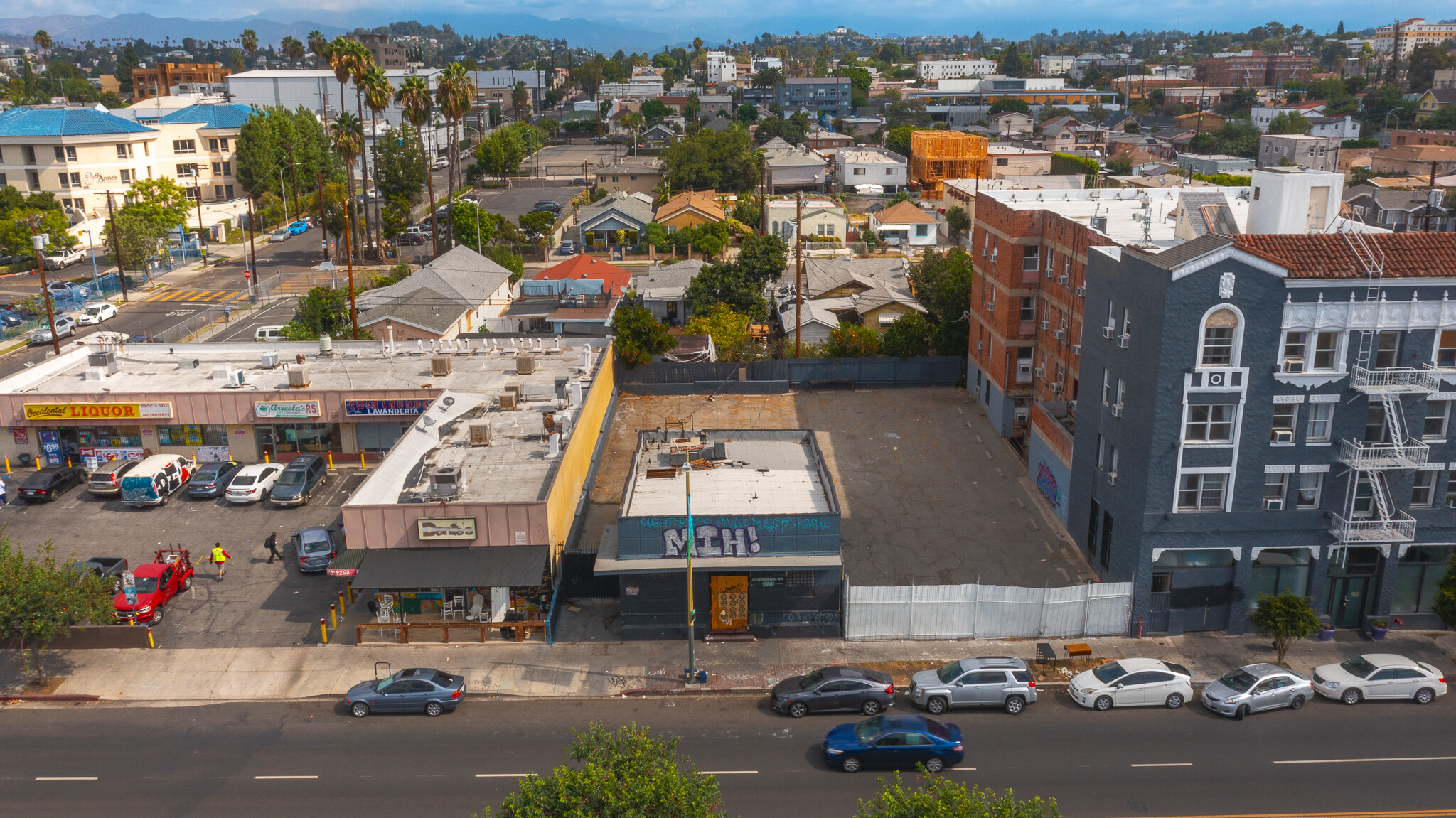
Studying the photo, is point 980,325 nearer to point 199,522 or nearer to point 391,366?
point 391,366

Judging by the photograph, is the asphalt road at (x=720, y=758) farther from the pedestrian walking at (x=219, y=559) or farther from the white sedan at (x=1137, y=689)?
the pedestrian walking at (x=219, y=559)

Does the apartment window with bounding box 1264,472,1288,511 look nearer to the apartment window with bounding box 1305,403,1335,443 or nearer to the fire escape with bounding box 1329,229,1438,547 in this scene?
the apartment window with bounding box 1305,403,1335,443

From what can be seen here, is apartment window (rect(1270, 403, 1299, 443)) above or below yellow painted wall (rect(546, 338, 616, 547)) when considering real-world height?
above

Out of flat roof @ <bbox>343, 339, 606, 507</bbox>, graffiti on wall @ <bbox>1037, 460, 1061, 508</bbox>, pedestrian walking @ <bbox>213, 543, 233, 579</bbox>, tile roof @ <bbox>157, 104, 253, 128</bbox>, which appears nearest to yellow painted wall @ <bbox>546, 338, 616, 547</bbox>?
flat roof @ <bbox>343, 339, 606, 507</bbox>

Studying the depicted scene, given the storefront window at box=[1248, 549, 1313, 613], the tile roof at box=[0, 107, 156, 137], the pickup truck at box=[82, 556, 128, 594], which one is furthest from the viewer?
the tile roof at box=[0, 107, 156, 137]

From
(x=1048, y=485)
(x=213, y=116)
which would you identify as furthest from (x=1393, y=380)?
(x=213, y=116)

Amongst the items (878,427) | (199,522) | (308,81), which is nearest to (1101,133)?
(308,81)

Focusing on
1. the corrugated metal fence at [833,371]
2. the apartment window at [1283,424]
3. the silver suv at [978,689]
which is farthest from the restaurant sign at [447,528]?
the corrugated metal fence at [833,371]
